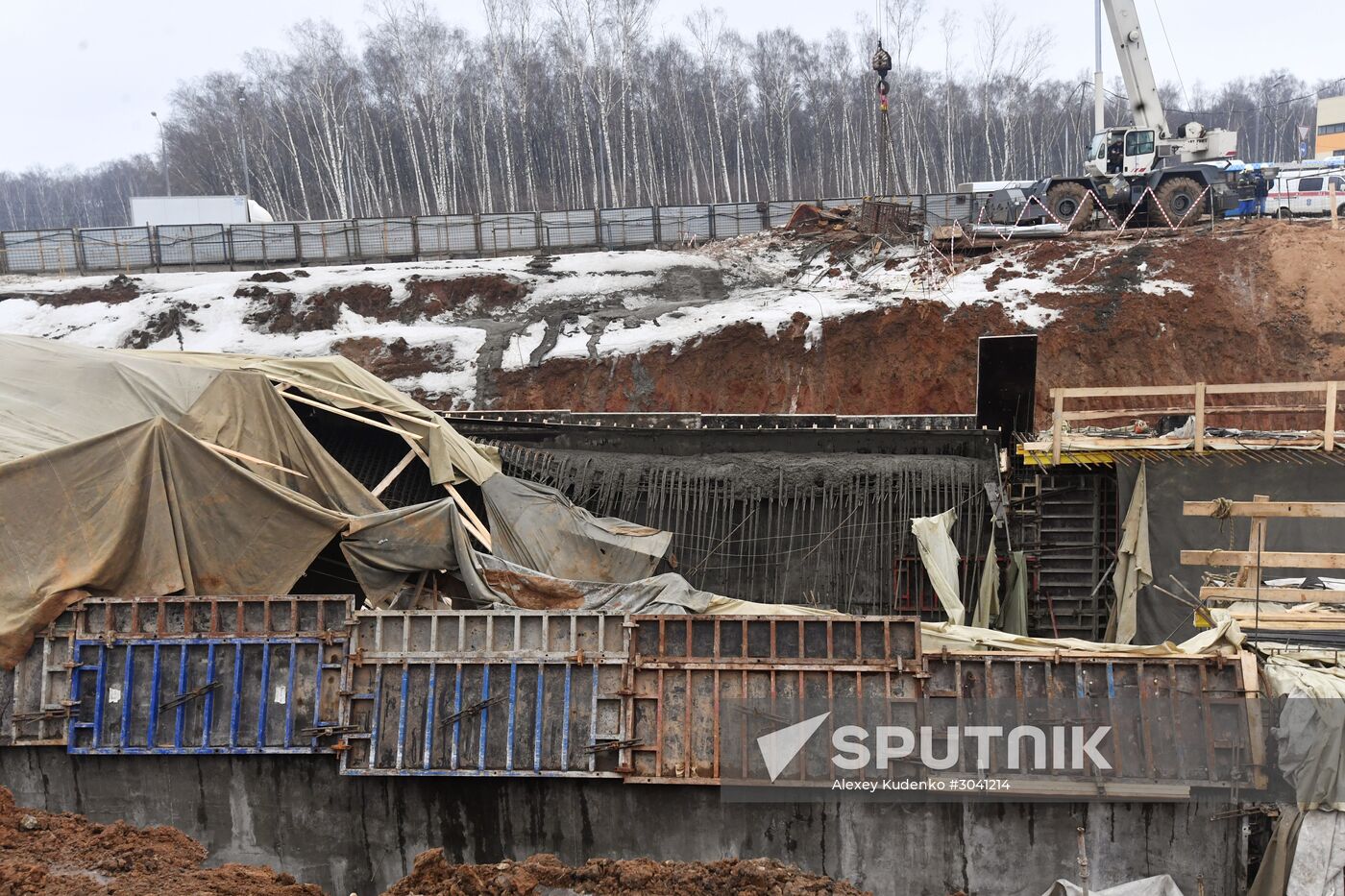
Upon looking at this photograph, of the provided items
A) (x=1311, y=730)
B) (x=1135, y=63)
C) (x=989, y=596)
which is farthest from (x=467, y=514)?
(x=1135, y=63)

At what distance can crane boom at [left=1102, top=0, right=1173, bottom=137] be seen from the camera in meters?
24.5

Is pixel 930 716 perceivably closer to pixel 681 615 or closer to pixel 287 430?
pixel 681 615

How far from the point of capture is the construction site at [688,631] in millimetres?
8617

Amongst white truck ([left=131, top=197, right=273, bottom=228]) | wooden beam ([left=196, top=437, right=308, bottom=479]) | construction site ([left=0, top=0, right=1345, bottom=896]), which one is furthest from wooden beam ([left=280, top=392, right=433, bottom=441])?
white truck ([left=131, top=197, right=273, bottom=228])

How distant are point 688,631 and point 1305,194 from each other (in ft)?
101

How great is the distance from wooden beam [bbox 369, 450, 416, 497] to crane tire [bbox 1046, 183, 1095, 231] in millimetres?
17805

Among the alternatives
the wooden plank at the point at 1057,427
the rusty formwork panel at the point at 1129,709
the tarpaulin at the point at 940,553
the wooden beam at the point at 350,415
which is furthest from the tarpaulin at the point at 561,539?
the rusty formwork panel at the point at 1129,709

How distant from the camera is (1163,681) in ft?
28.8

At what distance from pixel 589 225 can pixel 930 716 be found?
23274 millimetres

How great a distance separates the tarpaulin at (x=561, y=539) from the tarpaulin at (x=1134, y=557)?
5531mm

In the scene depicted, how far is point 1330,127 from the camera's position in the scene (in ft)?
238

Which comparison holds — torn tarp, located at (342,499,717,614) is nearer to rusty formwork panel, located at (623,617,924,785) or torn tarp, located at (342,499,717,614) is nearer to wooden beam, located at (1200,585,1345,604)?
rusty formwork panel, located at (623,617,924,785)

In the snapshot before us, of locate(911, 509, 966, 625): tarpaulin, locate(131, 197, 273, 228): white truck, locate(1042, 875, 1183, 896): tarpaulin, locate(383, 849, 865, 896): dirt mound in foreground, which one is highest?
locate(131, 197, 273, 228): white truck

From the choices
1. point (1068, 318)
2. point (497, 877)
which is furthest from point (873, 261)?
point (497, 877)
